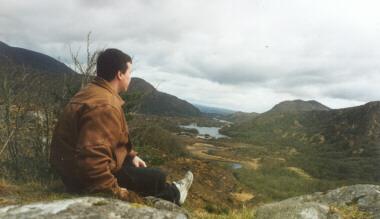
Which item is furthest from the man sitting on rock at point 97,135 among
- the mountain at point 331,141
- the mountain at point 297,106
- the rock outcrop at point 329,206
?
the mountain at point 297,106

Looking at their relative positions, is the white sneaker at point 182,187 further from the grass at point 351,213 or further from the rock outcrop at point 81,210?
the grass at point 351,213

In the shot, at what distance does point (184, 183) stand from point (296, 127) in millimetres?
57679

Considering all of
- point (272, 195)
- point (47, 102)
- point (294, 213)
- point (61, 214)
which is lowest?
point (272, 195)

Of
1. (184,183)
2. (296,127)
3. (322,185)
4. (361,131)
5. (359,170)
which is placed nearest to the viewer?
(184,183)

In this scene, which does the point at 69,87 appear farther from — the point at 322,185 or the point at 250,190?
the point at 322,185

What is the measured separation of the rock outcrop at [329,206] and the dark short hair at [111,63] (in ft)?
7.66

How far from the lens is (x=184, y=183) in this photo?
11.8 feet

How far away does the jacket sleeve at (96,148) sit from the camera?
180 cm

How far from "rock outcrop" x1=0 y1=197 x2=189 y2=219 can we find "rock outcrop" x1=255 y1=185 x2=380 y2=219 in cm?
127

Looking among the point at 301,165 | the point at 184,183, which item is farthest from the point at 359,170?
the point at 184,183

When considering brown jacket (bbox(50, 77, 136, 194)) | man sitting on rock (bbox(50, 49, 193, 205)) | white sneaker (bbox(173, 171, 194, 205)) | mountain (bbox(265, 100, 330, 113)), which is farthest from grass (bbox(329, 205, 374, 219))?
mountain (bbox(265, 100, 330, 113))

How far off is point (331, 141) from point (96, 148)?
47067 millimetres

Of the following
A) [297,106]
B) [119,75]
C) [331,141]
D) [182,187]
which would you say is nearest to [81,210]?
[119,75]

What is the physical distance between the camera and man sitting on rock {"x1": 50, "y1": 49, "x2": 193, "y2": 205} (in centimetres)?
183
